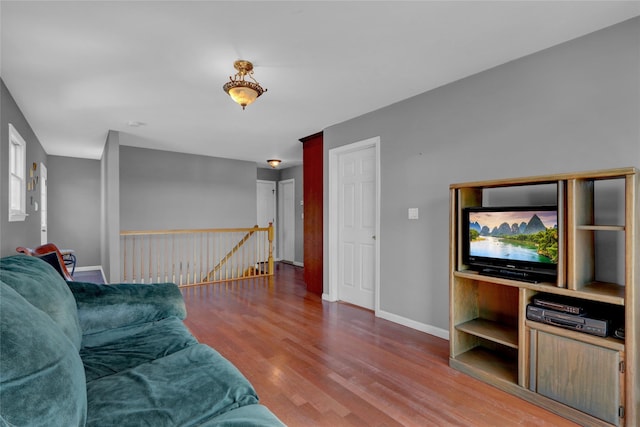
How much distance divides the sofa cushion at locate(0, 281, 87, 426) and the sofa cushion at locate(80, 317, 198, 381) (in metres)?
0.47

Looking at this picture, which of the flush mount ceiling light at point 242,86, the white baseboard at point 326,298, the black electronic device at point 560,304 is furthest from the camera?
the white baseboard at point 326,298

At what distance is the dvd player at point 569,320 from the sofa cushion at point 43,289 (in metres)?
2.62

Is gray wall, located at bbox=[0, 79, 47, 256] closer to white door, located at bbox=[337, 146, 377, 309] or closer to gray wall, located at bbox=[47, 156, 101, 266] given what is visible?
gray wall, located at bbox=[47, 156, 101, 266]

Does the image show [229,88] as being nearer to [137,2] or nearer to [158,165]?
[137,2]

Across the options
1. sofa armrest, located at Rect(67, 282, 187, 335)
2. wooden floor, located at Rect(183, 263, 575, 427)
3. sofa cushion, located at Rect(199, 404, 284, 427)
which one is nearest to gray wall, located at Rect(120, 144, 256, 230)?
wooden floor, located at Rect(183, 263, 575, 427)

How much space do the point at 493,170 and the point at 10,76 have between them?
14.1 ft

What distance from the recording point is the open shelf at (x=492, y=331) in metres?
2.20

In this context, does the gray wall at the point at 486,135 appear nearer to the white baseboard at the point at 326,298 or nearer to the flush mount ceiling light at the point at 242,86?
the white baseboard at the point at 326,298

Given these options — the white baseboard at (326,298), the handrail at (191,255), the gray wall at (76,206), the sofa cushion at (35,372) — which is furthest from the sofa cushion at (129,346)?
the gray wall at (76,206)

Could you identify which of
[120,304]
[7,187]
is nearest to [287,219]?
[7,187]

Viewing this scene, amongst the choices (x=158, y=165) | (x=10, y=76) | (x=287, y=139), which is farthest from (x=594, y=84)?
(x=158, y=165)

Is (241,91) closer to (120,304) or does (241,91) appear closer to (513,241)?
(120,304)

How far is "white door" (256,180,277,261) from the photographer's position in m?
8.18

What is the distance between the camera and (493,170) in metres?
2.66
